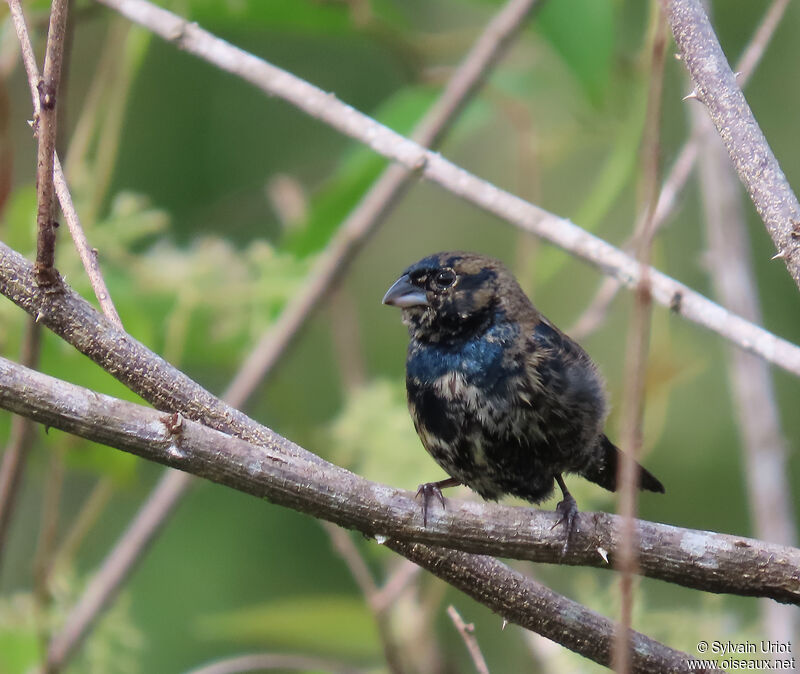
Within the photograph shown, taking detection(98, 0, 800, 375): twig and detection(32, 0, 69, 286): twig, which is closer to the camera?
detection(32, 0, 69, 286): twig

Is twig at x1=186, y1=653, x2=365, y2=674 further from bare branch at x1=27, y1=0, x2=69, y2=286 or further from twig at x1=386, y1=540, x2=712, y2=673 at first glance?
bare branch at x1=27, y1=0, x2=69, y2=286

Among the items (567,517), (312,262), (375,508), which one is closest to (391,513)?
(375,508)

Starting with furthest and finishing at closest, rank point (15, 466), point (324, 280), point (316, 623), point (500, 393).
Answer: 1. point (316, 623)
2. point (324, 280)
3. point (15, 466)
4. point (500, 393)

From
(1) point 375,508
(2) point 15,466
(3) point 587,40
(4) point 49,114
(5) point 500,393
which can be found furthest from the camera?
(3) point 587,40

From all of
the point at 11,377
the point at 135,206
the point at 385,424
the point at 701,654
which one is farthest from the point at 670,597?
the point at 11,377

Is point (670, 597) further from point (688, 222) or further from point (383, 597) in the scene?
point (383, 597)

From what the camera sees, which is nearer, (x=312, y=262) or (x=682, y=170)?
(x=682, y=170)

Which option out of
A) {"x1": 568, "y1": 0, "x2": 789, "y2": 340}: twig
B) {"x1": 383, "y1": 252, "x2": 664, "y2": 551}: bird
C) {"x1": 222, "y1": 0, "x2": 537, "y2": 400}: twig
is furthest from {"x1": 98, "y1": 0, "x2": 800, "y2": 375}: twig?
{"x1": 222, "y1": 0, "x2": 537, "y2": 400}: twig

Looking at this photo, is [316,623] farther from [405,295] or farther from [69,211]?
[69,211]
